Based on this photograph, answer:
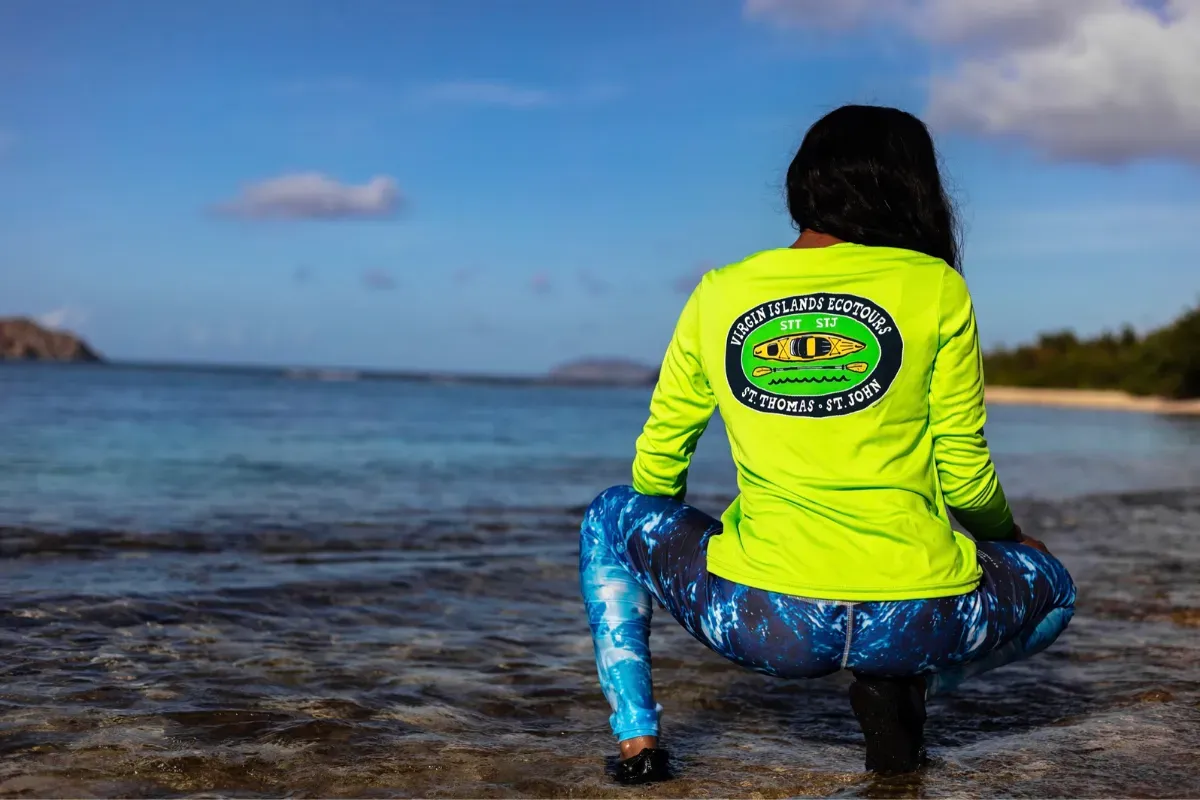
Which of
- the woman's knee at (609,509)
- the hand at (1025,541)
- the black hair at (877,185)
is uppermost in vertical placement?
the black hair at (877,185)

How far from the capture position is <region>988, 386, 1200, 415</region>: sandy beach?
4738 centimetres

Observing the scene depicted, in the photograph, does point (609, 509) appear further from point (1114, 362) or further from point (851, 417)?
point (1114, 362)

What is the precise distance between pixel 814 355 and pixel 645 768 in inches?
48.3

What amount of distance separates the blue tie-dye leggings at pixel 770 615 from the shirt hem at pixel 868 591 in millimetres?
18

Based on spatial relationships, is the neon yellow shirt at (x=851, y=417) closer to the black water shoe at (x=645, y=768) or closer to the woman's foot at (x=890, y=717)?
the woman's foot at (x=890, y=717)

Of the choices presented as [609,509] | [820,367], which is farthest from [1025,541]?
[609,509]

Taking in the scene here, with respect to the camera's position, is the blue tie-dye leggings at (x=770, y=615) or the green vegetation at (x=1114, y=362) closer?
the blue tie-dye leggings at (x=770, y=615)

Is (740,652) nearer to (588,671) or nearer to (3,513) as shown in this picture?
(588,671)

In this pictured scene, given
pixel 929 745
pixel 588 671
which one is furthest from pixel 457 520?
pixel 929 745

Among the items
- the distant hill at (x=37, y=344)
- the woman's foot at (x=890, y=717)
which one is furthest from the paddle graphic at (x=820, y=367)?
the distant hill at (x=37, y=344)

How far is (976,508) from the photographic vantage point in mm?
2465

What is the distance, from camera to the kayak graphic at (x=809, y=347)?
2.27 meters

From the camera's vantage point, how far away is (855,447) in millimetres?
2254

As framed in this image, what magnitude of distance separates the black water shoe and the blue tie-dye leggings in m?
0.07
